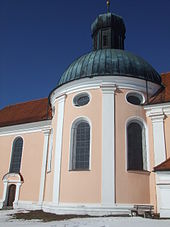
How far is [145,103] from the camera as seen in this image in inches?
612

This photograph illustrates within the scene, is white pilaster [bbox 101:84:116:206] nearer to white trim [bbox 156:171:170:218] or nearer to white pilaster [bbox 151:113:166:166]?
white trim [bbox 156:171:170:218]

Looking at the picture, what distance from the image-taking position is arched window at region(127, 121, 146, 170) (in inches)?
567

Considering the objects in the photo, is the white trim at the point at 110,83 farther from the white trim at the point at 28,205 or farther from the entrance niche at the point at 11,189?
the entrance niche at the point at 11,189

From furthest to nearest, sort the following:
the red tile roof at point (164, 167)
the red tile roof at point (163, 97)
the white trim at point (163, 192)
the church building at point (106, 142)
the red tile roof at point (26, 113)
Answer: the red tile roof at point (26, 113) < the red tile roof at point (163, 97) < the church building at point (106, 142) < the red tile roof at point (164, 167) < the white trim at point (163, 192)

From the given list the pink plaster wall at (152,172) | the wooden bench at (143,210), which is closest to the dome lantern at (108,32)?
the pink plaster wall at (152,172)

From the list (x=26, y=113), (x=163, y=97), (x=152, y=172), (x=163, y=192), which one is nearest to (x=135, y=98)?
(x=163, y=97)

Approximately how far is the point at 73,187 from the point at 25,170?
261 inches

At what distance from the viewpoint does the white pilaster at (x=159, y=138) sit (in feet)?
46.6

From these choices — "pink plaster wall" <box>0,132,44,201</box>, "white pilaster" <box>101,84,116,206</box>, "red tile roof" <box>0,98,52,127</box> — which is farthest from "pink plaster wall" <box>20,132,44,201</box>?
"white pilaster" <box>101,84,116,206</box>

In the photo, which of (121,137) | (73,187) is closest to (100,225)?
(73,187)

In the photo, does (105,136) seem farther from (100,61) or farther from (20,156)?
(20,156)

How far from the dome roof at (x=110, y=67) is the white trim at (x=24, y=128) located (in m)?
3.94

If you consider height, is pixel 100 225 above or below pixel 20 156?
below

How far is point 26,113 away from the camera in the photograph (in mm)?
23156
